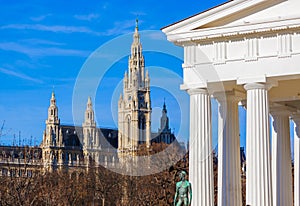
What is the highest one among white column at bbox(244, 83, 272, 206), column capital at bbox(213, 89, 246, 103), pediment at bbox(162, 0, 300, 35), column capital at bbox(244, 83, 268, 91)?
pediment at bbox(162, 0, 300, 35)

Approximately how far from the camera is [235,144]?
5059cm

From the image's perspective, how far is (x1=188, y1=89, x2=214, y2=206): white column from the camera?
4744 cm

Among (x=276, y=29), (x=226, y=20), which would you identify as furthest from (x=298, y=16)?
(x=226, y=20)

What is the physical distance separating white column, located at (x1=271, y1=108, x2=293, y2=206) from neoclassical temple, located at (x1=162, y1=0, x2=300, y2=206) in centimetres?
614

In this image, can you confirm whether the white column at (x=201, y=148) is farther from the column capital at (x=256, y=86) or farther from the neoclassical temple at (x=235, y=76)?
the column capital at (x=256, y=86)

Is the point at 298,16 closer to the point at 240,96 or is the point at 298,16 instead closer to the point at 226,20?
the point at 226,20

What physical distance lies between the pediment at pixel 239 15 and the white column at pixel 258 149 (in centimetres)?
410

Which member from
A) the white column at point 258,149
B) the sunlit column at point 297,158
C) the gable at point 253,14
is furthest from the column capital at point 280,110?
the gable at point 253,14

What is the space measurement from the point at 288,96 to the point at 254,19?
9649mm

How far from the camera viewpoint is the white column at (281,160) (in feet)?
184

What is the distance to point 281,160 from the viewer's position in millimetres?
56688

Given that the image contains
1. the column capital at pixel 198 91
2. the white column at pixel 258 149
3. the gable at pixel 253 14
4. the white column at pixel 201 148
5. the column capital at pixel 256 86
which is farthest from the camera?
the column capital at pixel 198 91

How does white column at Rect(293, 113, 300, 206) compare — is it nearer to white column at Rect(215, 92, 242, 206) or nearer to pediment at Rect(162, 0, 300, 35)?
white column at Rect(215, 92, 242, 206)

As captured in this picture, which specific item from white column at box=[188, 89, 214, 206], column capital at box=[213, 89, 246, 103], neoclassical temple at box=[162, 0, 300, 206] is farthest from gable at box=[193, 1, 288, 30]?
column capital at box=[213, 89, 246, 103]
